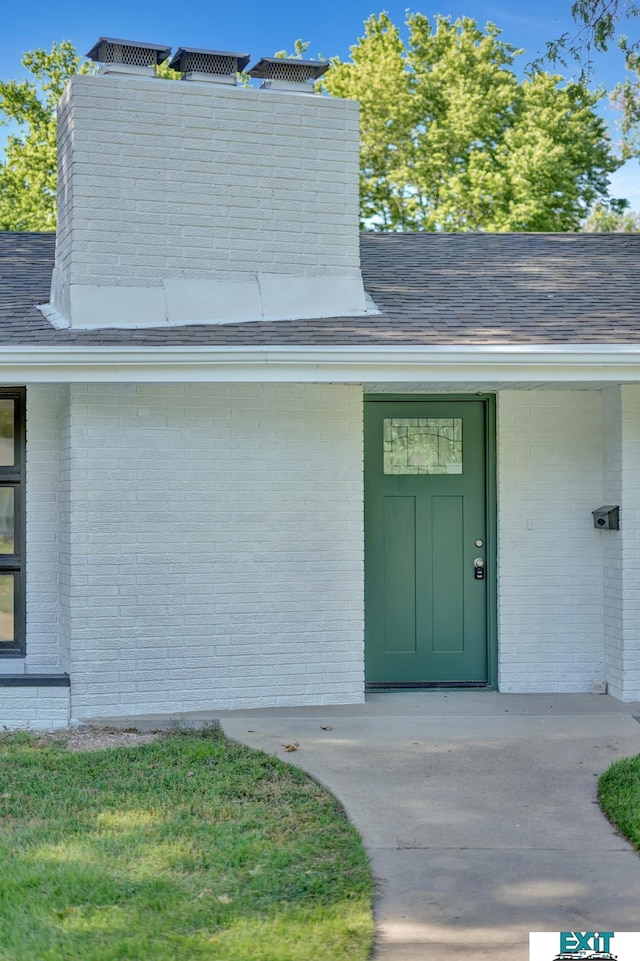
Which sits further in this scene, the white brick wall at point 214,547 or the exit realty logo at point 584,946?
the white brick wall at point 214,547

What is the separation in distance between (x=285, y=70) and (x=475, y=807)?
20.4 feet

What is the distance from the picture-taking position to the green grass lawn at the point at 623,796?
523cm

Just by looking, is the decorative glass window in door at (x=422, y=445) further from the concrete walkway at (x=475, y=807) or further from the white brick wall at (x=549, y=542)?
the concrete walkway at (x=475, y=807)

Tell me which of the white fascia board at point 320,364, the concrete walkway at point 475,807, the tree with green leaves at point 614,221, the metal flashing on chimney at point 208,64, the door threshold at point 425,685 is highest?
the tree with green leaves at point 614,221

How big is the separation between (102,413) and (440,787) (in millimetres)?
3652

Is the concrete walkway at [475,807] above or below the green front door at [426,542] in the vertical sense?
below

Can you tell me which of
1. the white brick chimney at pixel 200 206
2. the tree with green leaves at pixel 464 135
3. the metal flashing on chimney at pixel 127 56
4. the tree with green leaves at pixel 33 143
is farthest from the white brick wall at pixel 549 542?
the tree with green leaves at pixel 33 143

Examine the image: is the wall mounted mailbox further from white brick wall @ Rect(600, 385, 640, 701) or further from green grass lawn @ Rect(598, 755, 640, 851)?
green grass lawn @ Rect(598, 755, 640, 851)

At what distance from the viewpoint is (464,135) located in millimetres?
27578

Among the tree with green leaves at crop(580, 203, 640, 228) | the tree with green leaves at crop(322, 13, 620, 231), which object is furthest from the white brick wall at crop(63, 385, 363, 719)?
the tree with green leaves at crop(580, 203, 640, 228)

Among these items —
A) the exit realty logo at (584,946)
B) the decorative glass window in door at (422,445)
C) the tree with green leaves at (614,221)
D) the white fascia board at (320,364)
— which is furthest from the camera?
the tree with green leaves at (614,221)

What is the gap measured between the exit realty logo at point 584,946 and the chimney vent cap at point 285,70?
710 cm

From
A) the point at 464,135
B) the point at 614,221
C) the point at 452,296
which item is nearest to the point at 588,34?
the point at 452,296

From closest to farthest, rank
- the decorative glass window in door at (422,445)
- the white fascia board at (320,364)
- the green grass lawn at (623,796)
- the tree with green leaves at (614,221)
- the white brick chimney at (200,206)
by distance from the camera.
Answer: the green grass lawn at (623,796)
the white fascia board at (320,364)
the white brick chimney at (200,206)
the decorative glass window in door at (422,445)
the tree with green leaves at (614,221)
